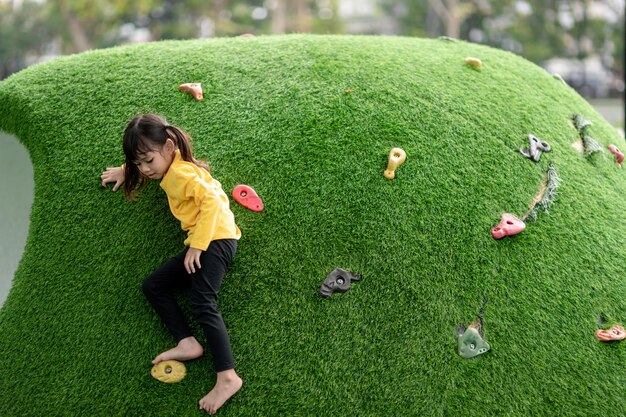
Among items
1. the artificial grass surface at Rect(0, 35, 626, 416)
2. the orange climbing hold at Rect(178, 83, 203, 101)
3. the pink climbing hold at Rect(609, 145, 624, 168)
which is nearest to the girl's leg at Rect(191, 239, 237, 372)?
the artificial grass surface at Rect(0, 35, 626, 416)

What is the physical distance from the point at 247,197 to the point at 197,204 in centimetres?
36

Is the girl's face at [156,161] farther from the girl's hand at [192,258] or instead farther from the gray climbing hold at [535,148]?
the gray climbing hold at [535,148]

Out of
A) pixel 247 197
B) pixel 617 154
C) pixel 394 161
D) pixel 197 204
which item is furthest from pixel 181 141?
pixel 617 154

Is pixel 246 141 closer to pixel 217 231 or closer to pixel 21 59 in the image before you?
pixel 217 231

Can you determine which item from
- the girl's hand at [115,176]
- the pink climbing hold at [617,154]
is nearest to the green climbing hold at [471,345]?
the pink climbing hold at [617,154]

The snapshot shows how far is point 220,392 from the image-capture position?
2.69 meters

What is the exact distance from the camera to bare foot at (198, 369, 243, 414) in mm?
2691

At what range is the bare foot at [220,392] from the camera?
8.83 feet

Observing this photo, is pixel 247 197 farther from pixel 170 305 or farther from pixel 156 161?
pixel 170 305

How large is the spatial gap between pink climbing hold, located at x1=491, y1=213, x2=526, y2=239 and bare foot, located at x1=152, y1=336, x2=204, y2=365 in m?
1.52

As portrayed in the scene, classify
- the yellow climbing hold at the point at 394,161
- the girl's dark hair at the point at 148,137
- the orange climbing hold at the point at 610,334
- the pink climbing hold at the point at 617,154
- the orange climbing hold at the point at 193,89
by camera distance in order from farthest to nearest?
the pink climbing hold at the point at 617,154, the orange climbing hold at the point at 193,89, the yellow climbing hold at the point at 394,161, the orange climbing hold at the point at 610,334, the girl's dark hair at the point at 148,137

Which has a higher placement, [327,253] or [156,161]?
[156,161]

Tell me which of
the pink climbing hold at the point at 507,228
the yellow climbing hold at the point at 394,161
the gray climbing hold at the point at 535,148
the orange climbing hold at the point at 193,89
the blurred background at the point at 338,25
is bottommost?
the blurred background at the point at 338,25

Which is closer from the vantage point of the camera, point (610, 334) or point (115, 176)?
point (610, 334)
